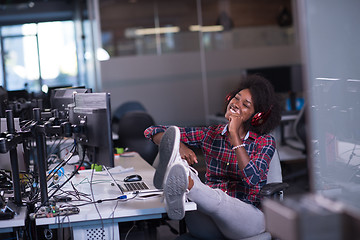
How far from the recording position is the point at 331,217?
1.17 metres

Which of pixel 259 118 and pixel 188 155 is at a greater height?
pixel 259 118

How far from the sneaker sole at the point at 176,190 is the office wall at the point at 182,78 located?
568cm

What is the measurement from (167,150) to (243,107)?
0.87 m

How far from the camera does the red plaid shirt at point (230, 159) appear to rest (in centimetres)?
282

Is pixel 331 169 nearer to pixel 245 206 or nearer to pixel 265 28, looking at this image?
pixel 245 206

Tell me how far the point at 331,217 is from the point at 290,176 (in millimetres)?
4671

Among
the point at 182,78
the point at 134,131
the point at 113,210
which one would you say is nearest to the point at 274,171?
the point at 113,210

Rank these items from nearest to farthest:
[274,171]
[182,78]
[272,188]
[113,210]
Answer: [113,210] → [272,188] → [274,171] → [182,78]

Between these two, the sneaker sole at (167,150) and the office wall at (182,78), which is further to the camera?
the office wall at (182,78)

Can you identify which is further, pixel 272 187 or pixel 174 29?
pixel 174 29

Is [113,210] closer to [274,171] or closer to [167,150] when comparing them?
[167,150]

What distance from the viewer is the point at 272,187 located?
275 cm

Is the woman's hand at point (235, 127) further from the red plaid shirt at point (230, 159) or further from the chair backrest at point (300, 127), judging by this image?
the chair backrest at point (300, 127)

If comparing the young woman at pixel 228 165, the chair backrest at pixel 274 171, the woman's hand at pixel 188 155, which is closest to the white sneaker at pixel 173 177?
the young woman at pixel 228 165
